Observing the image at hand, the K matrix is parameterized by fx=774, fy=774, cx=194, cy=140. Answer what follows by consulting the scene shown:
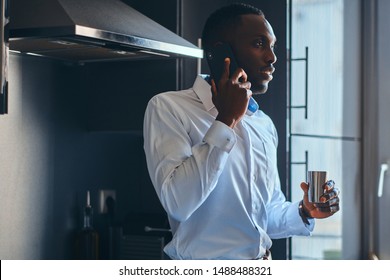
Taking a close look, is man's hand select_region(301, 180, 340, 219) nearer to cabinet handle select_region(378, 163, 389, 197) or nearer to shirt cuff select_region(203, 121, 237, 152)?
shirt cuff select_region(203, 121, 237, 152)

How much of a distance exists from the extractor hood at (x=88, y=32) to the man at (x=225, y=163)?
1.02 ft

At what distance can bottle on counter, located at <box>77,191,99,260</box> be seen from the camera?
231cm

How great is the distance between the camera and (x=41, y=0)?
1861 millimetres

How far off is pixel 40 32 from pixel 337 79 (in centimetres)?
111

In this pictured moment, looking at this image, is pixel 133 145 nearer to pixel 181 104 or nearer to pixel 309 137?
pixel 309 137

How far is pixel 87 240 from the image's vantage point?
91.0 inches

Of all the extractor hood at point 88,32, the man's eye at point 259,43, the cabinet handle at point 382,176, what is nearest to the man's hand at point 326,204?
the man's eye at point 259,43

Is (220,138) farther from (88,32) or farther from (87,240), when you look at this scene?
(87,240)

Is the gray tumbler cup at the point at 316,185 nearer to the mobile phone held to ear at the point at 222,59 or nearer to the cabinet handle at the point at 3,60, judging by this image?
the mobile phone held to ear at the point at 222,59

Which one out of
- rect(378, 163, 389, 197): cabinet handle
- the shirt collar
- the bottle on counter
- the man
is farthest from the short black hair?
rect(378, 163, 389, 197): cabinet handle

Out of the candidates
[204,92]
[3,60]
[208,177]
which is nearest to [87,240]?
[3,60]

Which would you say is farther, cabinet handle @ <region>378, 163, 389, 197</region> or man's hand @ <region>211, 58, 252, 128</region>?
cabinet handle @ <region>378, 163, 389, 197</region>
